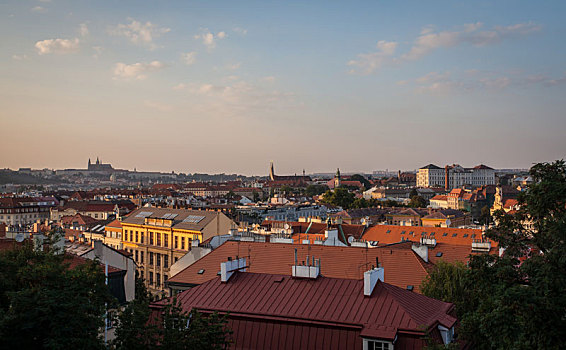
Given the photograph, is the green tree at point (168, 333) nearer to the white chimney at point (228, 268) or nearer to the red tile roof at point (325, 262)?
the white chimney at point (228, 268)

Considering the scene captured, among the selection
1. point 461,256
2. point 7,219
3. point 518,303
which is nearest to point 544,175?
point 518,303

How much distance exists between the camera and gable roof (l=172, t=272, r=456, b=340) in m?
19.1

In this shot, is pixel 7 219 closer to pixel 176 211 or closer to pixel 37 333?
pixel 176 211

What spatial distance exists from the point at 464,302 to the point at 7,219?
14678 centimetres

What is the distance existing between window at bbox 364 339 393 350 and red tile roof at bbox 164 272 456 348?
26 centimetres

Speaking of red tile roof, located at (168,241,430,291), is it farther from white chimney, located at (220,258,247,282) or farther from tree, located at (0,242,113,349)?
tree, located at (0,242,113,349)

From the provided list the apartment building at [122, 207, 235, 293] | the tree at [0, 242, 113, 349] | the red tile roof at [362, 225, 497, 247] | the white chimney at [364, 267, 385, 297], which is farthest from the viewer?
the red tile roof at [362, 225, 497, 247]

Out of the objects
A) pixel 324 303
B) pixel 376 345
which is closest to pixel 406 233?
pixel 324 303

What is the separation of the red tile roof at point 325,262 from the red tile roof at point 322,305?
30.1 ft

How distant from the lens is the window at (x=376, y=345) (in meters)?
17.9

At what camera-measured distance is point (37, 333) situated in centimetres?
1431

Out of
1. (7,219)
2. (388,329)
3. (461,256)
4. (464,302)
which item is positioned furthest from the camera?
(7,219)

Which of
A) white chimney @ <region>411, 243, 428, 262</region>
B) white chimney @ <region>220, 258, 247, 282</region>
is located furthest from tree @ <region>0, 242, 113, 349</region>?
white chimney @ <region>411, 243, 428, 262</region>

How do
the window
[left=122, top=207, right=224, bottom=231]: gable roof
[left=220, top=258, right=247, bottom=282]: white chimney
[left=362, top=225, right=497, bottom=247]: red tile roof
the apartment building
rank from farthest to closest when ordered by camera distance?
[left=362, top=225, right=497, bottom=247]: red tile roof, [left=122, top=207, right=224, bottom=231]: gable roof, the apartment building, [left=220, top=258, right=247, bottom=282]: white chimney, the window
